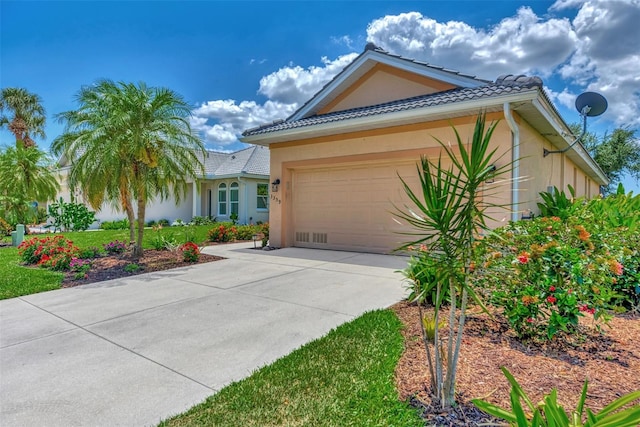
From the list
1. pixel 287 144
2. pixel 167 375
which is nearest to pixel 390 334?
pixel 167 375

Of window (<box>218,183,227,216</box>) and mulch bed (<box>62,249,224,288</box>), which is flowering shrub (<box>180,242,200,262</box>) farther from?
window (<box>218,183,227,216</box>)

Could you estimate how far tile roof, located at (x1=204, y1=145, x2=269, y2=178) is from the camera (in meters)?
19.9

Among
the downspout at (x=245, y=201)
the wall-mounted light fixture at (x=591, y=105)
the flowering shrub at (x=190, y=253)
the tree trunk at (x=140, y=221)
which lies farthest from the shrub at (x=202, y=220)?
the wall-mounted light fixture at (x=591, y=105)

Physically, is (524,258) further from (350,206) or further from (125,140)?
(125,140)

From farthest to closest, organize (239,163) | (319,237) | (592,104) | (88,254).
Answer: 1. (239,163)
2. (319,237)
3. (88,254)
4. (592,104)

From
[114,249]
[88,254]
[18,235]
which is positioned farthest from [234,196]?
[88,254]

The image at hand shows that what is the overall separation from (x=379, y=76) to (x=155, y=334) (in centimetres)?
987

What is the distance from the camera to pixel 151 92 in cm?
824

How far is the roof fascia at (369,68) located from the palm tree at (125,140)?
462 cm

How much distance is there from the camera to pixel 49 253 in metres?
8.82

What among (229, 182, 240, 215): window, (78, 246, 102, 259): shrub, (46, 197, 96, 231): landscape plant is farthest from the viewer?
(229, 182, 240, 215): window

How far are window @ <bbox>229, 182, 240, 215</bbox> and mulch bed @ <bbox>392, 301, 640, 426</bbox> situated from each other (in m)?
17.5

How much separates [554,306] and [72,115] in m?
10.3

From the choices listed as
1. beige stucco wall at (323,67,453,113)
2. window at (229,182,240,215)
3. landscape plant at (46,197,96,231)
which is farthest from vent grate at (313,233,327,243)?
landscape plant at (46,197,96,231)
